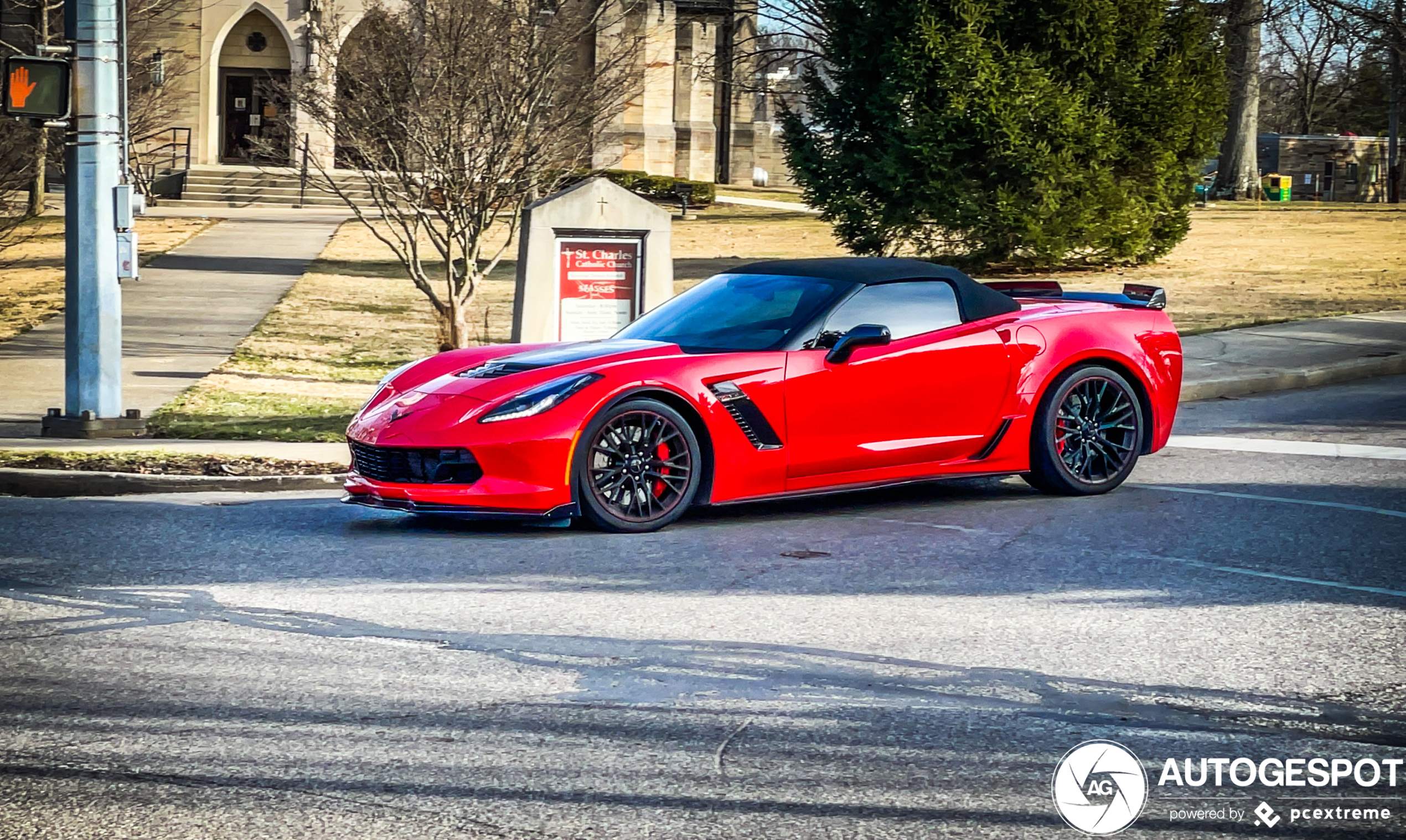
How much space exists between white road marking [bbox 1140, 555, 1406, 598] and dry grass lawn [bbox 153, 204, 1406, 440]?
6345 mm

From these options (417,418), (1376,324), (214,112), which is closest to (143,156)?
(214,112)

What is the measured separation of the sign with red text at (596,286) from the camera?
12.8 meters

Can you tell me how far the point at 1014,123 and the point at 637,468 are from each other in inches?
639

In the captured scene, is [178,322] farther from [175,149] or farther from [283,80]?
[175,149]

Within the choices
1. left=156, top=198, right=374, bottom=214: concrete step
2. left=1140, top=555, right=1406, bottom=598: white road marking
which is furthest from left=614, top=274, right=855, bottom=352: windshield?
left=156, top=198, right=374, bottom=214: concrete step

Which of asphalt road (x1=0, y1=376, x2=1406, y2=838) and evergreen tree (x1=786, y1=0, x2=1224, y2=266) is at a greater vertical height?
evergreen tree (x1=786, y1=0, x2=1224, y2=266)

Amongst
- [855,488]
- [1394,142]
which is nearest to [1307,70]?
[1394,142]

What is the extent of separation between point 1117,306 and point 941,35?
45.9 feet

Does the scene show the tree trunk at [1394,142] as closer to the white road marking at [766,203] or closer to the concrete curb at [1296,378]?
the white road marking at [766,203]

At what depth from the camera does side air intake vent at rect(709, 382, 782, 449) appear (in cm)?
807

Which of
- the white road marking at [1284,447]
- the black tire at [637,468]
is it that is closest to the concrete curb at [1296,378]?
the white road marking at [1284,447]

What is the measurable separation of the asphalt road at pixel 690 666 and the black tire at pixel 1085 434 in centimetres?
20

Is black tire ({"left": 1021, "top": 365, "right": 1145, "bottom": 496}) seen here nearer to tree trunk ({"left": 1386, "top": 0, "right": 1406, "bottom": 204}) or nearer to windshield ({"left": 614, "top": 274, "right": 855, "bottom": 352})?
windshield ({"left": 614, "top": 274, "right": 855, "bottom": 352})

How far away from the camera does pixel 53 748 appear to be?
4668 mm
